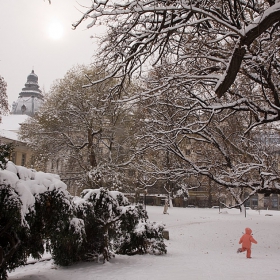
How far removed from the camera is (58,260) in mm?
9266

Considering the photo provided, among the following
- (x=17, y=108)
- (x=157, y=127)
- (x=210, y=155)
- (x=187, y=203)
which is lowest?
(x=187, y=203)

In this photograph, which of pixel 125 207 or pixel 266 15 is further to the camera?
pixel 125 207

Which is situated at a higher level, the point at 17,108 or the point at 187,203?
the point at 17,108

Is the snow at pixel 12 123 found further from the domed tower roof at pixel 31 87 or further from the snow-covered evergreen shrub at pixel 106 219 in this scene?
the snow-covered evergreen shrub at pixel 106 219

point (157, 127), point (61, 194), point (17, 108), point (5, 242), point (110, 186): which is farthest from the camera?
point (17, 108)

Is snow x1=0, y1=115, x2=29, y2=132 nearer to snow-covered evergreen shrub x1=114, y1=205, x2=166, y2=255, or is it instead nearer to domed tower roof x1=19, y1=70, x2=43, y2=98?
domed tower roof x1=19, y1=70, x2=43, y2=98

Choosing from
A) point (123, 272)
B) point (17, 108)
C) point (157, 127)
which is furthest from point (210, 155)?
point (17, 108)

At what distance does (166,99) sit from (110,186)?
10.8 m

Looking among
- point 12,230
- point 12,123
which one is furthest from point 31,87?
point 12,230

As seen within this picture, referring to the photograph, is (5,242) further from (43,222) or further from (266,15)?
(266,15)

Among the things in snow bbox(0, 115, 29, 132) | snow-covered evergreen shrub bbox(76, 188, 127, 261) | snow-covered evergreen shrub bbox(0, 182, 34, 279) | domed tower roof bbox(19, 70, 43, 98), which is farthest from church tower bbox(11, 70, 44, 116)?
snow-covered evergreen shrub bbox(0, 182, 34, 279)

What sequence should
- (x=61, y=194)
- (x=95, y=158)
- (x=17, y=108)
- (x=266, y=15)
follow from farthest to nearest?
(x=17, y=108)
(x=95, y=158)
(x=61, y=194)
(x=266, y=15)

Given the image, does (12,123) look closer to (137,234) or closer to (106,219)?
(137,234)

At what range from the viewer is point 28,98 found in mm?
97188
